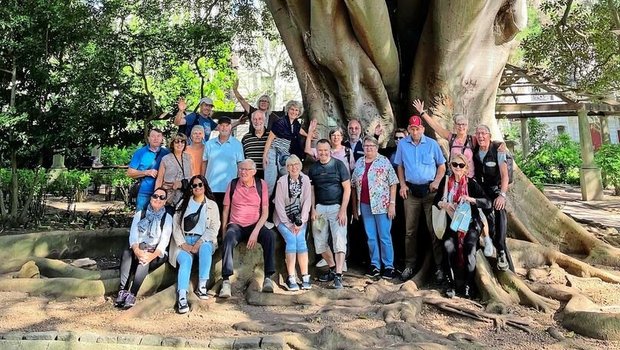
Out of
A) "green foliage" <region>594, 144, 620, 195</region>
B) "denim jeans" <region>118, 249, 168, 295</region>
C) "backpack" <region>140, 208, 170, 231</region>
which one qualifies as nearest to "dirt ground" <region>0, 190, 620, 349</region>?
"denim jeans" <region>118, 249, 168, 295</region>

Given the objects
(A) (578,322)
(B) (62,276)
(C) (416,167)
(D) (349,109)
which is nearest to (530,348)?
(A) (578,322)

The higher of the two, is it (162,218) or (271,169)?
(271,169)

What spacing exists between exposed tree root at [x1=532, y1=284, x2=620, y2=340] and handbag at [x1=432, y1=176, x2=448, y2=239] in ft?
3.93

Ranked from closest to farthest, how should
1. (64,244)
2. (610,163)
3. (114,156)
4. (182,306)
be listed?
(182,306) < (64,244) < (610,163) < (114,156)

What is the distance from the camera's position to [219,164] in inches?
202

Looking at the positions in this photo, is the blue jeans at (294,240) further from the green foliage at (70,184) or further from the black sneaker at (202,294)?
the green foliage at (70,184)

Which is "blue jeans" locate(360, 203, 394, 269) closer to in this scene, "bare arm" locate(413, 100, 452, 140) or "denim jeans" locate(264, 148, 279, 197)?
"denim jeans" locate(264, 148, 279, 197)

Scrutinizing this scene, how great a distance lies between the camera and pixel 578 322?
3.87 m

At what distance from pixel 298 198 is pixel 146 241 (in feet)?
4.88

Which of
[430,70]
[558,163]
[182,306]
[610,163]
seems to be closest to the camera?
[182,306]

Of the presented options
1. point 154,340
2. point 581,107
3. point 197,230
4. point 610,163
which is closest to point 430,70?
point 197,230

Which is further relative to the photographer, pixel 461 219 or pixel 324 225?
pixel 324 225

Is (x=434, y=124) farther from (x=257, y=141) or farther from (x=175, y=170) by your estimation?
(x=175, y=170)

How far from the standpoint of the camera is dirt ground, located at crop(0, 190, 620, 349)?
373cm
